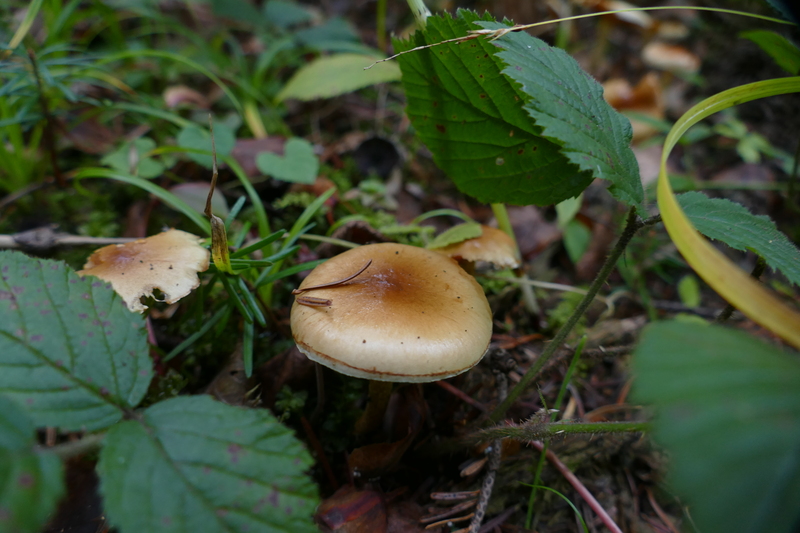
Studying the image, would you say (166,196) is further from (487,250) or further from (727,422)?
(727,422)

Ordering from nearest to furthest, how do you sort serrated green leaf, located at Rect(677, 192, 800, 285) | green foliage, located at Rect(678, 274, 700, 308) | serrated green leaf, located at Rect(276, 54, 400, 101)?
1. serrated green leaf, located at Rect(677, 192, 800, 285)
2. green foliage, located at Rect(678, 274, 700, 308)
3. serrated green leaf, located at Rect(276, 54, 400, 101)

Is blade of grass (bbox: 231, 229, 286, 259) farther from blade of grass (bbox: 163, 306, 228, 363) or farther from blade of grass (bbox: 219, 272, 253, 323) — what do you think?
blade of grass (bbox: 163, 306, 228, 363)

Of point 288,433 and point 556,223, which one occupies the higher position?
point 288,433

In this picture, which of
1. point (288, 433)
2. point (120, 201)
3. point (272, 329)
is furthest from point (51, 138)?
point (288, 433)

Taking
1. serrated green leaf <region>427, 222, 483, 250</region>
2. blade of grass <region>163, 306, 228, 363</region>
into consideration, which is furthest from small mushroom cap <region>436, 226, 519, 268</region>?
blade of grass <region>163, 306, 228, 363</region>

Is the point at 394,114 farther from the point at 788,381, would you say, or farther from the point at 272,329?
the point at 788,381

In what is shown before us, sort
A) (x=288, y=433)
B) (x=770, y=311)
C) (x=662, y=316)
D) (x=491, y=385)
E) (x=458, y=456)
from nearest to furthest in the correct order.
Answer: (x=770, y=311) < (x=288, y=433) < (x=458, y=456) < (x=491, y=385) < (x=662, y=316)

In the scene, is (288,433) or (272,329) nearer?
(288,433)
